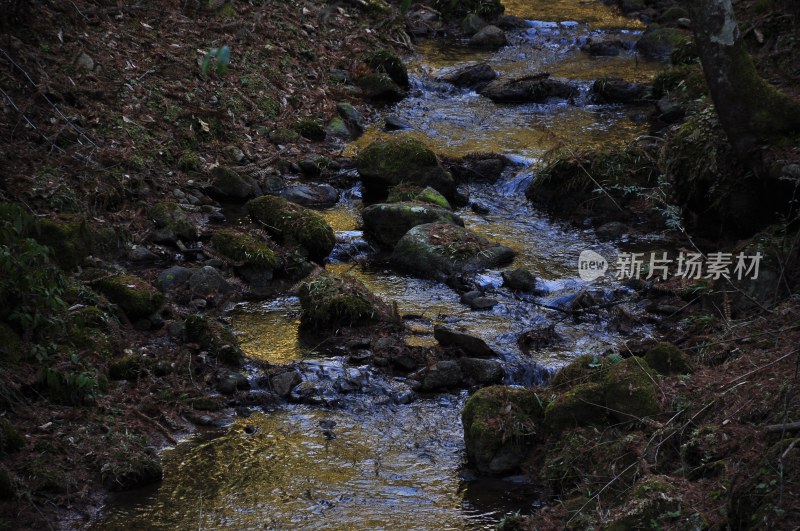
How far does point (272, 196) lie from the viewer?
31.0 ft

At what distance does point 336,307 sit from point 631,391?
2.95 meters

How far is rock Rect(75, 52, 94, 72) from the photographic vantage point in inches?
407

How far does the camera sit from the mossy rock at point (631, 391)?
5207 millimetres

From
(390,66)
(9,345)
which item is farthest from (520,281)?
(390,66)

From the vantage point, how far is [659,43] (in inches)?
623

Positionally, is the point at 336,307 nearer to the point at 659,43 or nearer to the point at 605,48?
the point at 605,48

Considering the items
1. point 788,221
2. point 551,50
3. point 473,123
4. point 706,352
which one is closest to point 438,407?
point 706,352

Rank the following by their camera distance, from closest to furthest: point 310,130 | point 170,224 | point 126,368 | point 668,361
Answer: point 668,361, point 126,368, point 170,224, point 310,130

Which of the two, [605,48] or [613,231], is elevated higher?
[605,48]

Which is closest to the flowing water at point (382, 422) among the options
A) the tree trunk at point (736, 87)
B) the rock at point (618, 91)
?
the rock at point (618, 91)

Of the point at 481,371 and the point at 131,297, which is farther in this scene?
the point at 131,297

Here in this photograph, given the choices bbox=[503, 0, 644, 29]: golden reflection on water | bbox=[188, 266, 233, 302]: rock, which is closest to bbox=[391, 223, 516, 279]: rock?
bbox=[188, 266, 233, 302]: rock

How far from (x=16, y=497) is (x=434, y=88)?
36.0ft

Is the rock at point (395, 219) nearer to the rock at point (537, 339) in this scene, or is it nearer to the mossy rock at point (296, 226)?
the mossy rock at point (296, 226)
